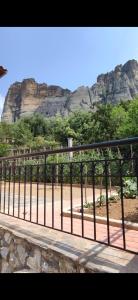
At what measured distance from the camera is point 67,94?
81.4m

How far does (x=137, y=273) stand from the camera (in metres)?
1.77

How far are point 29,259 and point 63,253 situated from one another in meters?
0.58

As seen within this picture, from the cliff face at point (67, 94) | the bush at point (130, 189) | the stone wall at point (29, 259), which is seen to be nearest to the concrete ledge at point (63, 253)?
the stone wall at point (29, 259)

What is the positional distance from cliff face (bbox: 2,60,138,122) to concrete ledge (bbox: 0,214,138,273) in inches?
2622

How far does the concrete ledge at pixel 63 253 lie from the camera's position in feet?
6.40

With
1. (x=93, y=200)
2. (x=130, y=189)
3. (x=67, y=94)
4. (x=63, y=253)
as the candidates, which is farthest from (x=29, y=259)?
(x=67, y=94)

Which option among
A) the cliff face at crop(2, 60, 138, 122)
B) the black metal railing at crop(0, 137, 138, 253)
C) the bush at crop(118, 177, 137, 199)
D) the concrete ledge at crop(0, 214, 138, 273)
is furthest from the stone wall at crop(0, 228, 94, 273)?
the cliff face at crop(2, 60, 138, 122)

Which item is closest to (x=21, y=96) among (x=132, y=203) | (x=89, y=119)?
(x=89, y=119)

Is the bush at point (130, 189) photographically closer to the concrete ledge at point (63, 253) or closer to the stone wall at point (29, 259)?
the concrete ledge at point (63, 253)

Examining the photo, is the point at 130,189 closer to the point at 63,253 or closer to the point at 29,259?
the point at 29,259
